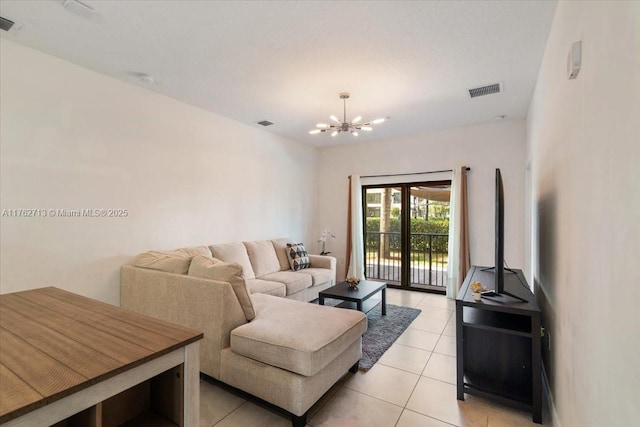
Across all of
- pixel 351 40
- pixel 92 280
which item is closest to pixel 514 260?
pixel 351 40

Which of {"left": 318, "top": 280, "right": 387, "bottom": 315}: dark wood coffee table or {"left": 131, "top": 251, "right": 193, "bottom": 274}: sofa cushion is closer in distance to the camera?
{"left": 131, "top": 251, "right": 193, "bottom": 274}: sofa cushion

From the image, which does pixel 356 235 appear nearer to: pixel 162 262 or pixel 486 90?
pixel 486 90

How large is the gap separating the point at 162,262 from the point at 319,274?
2.39 m

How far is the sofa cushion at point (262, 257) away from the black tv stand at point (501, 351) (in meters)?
2.81

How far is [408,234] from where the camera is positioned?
5363 mm

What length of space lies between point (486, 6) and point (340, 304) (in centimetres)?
349

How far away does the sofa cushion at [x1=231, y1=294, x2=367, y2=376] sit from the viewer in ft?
6.15

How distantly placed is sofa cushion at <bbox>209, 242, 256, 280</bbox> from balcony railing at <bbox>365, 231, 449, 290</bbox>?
250 cm

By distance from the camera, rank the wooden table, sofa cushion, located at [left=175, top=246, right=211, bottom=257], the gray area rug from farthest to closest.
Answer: sofa cushion, located at [left=175, top=246, right=211, bottom=257] → the gray area rug → the wooden table

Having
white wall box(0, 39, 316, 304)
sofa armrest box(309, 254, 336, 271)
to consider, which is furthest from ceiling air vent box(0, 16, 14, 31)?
sofa armrest box(309, 254, 336, 271)

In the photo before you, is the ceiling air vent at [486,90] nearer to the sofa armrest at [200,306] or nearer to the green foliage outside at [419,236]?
the green foliage outside at [419,236]

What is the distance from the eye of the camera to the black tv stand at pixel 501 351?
196 cm

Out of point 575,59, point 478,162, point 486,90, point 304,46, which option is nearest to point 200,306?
point 304,46

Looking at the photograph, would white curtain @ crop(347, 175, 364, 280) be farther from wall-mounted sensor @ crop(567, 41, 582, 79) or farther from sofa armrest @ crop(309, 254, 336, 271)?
wall-mounted sensor @ crop(567, 41, 582, 79)
